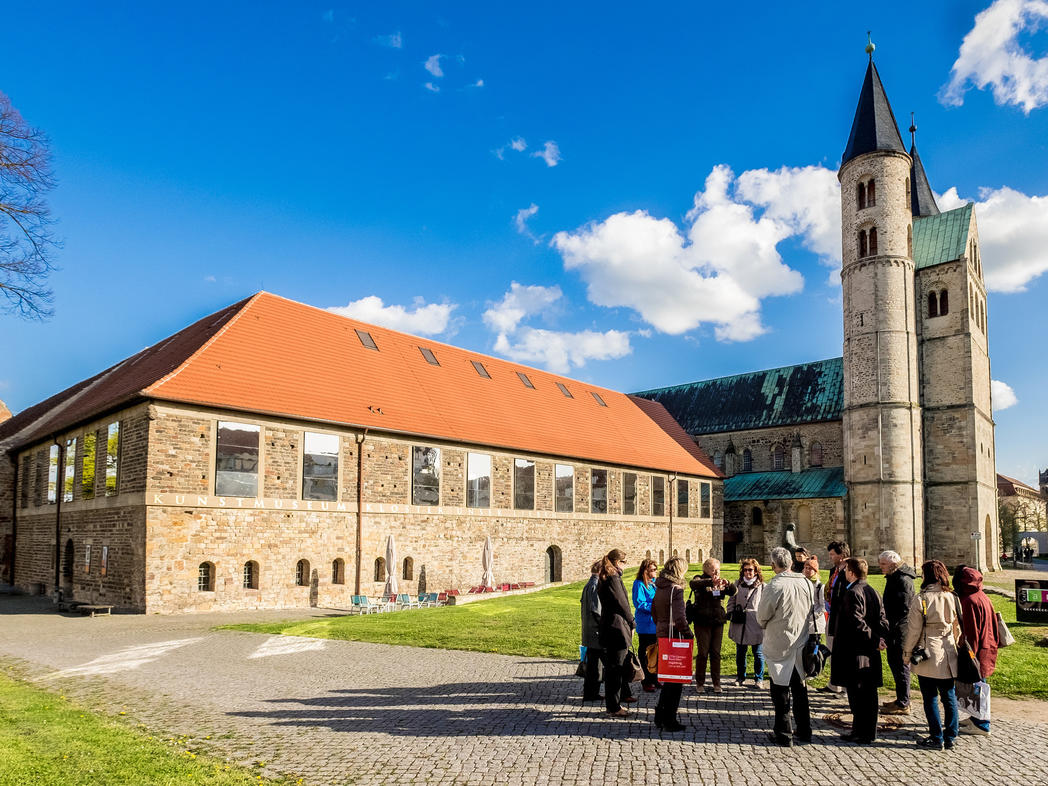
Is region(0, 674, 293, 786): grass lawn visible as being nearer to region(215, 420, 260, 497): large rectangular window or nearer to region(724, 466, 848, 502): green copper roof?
region(215, 420, 260, 497): large rectangular window

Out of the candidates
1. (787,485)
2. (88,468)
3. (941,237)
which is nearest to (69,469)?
(88,468)

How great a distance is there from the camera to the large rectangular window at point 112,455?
72.4 ft

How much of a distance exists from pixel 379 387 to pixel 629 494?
14041 mm

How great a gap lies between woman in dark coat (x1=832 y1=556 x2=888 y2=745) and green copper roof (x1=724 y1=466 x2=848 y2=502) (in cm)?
3629

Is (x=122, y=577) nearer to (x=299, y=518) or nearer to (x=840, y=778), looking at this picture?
(x=299, y=518)

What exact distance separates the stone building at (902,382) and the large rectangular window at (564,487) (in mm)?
16559

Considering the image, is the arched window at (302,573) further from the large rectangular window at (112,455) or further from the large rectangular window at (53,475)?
the large rectangular window at (53,475)

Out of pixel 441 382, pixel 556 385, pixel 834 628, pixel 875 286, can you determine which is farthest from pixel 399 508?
pixel 875 286

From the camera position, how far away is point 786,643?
7.58 metres

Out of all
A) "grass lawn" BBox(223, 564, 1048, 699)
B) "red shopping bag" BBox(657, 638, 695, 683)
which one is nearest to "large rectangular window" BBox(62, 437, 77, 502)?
"grass lawn" BBox(223, 564, 1048, 699)

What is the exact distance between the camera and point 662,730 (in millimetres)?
8109

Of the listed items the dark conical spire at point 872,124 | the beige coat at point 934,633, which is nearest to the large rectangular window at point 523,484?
the beige coat at point 934,633

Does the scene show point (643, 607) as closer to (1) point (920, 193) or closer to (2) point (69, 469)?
(2) point (69, 469)

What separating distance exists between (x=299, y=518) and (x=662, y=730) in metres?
16.8
